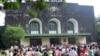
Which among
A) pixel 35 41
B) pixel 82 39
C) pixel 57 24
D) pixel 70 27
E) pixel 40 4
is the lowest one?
pixel 35 41

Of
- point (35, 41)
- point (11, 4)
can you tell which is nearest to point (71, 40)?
point (35, 41)

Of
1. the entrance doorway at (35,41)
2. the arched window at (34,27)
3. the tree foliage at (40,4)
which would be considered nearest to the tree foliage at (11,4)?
the tree foliage at (40,4)

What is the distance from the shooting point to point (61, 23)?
40.8 m

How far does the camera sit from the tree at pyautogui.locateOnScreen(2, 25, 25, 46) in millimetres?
34094

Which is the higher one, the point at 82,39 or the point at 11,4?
the point at 11,4

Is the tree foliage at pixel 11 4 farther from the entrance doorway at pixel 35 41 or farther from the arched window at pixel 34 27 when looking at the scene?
the arched window at pixel 34 27

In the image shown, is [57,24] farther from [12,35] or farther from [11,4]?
[11,4]

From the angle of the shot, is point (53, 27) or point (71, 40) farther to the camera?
point (71, 40)

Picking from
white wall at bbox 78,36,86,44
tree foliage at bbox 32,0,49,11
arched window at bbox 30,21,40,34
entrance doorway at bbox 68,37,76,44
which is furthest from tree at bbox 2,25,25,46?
tree foliage at bbox 32,0,49,11

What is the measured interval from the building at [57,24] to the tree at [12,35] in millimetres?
2594

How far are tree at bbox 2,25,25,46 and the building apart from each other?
2594 millimetres

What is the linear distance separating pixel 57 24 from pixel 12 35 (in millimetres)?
Answer: 8770

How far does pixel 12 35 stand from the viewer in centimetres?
3412

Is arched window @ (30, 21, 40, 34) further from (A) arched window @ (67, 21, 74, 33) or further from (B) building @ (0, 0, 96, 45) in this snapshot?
(A) arched window @ (67, 21, 74, 33)
